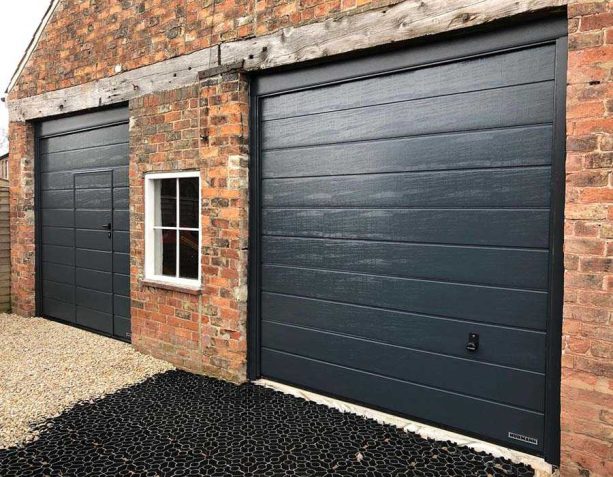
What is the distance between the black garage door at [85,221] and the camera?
547 cm

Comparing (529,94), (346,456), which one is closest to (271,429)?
(346,456)

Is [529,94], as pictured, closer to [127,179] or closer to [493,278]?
[493,278]

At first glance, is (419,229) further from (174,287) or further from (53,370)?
(53,370)

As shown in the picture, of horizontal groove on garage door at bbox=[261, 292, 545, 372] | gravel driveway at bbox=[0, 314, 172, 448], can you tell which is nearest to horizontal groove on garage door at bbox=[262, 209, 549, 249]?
horizontal groove on garage door at bbox=[261, 292, 545, 372]

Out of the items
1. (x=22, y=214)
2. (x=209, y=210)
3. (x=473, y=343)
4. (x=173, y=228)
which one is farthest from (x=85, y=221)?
(x=473, y=343)

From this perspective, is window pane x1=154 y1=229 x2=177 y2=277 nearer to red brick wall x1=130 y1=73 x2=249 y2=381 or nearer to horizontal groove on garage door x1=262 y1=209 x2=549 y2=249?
A: red brick wall x1=130 y1=73 x2=249 y2=381

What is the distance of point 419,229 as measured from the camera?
3.36m

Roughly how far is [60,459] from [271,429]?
130cm

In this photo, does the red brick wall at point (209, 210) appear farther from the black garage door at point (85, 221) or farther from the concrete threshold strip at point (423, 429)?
the black garage door at point (85, 221)

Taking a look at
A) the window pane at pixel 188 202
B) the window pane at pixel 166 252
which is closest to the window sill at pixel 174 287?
the window pane at pixel 166 252

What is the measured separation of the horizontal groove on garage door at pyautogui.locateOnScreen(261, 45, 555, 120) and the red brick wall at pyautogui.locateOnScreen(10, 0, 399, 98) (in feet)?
1.70

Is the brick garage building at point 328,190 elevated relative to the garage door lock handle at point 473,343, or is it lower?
elevated

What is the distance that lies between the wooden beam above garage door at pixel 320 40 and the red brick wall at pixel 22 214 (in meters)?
1.60

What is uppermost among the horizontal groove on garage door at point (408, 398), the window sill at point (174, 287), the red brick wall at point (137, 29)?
the red brick wall at point (137, 29)
